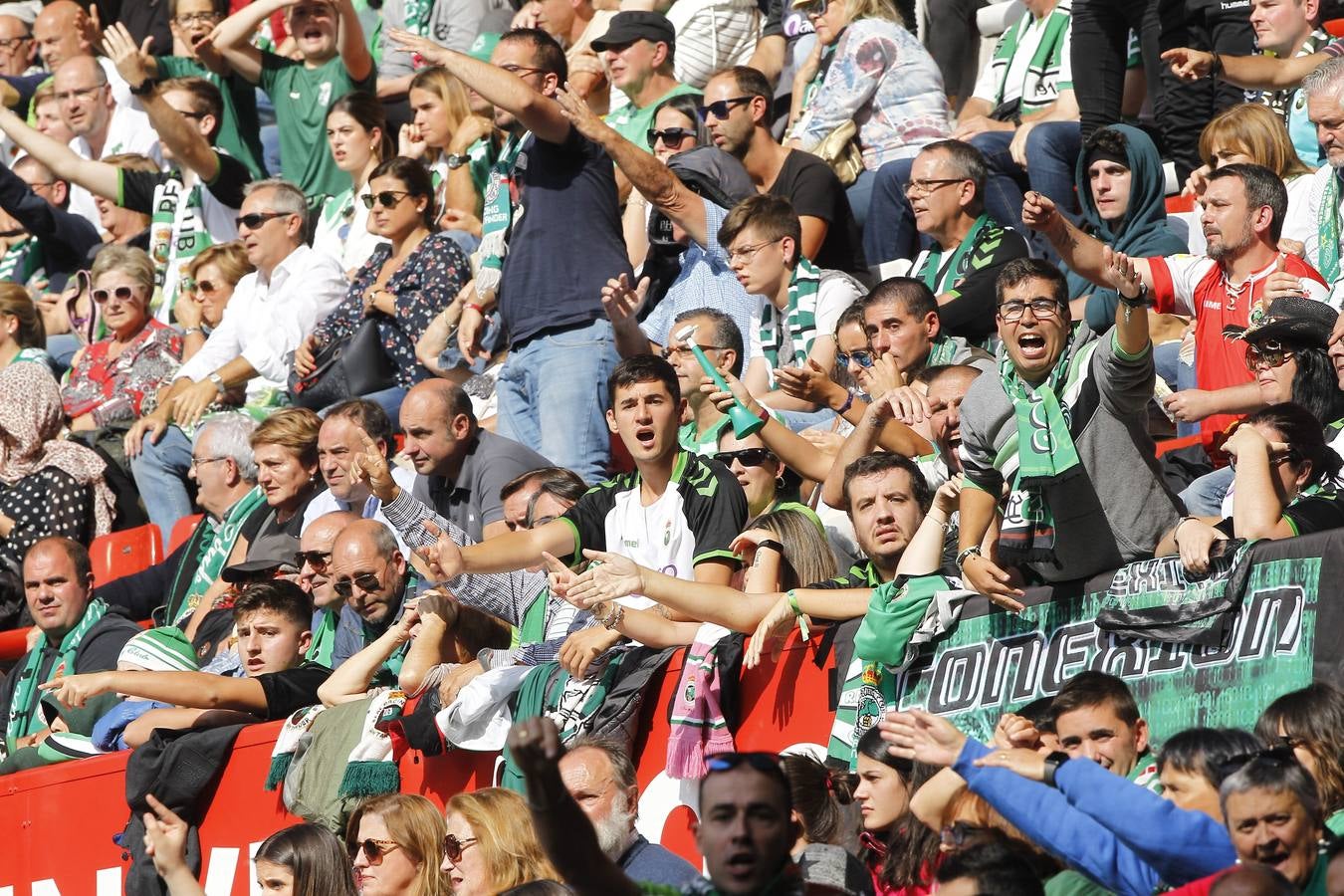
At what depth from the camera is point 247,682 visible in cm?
837

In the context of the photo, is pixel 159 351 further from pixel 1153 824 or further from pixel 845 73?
pixel 1153 824

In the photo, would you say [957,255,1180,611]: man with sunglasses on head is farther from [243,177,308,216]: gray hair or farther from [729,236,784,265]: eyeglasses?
[243,177,308,216]: gray hair

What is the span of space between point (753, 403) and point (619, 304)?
1652 mm

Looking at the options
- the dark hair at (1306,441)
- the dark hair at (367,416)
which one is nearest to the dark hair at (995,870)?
the dark hair at (1306,441)

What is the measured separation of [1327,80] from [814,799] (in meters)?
3.29

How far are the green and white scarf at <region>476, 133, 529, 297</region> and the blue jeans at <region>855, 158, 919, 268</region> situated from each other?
171 cm

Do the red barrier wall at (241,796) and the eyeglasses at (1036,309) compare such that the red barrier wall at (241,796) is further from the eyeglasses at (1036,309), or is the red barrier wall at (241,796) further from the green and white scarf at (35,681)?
the eyeglasses at (1036,309)

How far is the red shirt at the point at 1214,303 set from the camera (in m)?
6.98

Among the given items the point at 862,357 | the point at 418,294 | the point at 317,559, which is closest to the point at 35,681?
the point at 317,559

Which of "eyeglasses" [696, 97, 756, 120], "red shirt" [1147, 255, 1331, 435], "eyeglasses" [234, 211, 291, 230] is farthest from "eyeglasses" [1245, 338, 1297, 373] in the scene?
"eyeglasses" [234, 211, 291, 230]

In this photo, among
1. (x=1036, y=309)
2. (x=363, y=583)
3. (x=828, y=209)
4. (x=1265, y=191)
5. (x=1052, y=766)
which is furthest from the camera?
(x=828, y=209)

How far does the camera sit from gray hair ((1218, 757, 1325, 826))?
14.0 ft

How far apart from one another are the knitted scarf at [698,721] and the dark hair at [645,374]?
1180 mm

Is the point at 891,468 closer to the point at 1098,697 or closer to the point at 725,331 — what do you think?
the point at 1098,697
